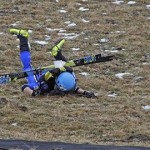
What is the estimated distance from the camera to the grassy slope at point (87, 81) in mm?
10984

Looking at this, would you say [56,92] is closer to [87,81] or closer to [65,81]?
[65,81]

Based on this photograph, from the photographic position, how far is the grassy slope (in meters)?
11.0

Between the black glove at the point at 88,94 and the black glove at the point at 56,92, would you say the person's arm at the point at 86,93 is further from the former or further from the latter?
the black glove at the point at 56,92

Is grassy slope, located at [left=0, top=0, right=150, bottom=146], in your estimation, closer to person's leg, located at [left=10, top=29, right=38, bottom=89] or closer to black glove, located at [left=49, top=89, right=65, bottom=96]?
black glove, located at [left=49, top=89, right=65, bottom=96]

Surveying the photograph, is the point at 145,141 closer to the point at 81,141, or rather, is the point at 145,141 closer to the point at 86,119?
the point at 81,141

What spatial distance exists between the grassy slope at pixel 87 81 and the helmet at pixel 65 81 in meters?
0.20

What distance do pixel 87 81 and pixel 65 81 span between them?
1.59m

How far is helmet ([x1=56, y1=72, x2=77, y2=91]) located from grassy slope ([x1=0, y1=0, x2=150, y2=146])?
0.20 meters

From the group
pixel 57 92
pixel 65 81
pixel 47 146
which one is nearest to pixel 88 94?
pixel 65 81

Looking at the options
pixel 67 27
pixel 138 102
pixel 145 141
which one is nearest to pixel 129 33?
pixel 67 27

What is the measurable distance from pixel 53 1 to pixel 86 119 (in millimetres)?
13372

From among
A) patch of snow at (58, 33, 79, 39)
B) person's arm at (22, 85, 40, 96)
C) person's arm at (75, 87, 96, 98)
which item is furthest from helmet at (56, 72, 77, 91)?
patch of snow at (58, 33, 79, 39)

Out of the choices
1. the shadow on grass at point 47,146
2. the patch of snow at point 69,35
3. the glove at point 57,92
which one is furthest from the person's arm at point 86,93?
the patch of snow at point 69,35

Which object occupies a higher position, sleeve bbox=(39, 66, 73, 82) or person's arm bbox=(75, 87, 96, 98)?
sleeve bbox=(39, 66, 73, 82)
